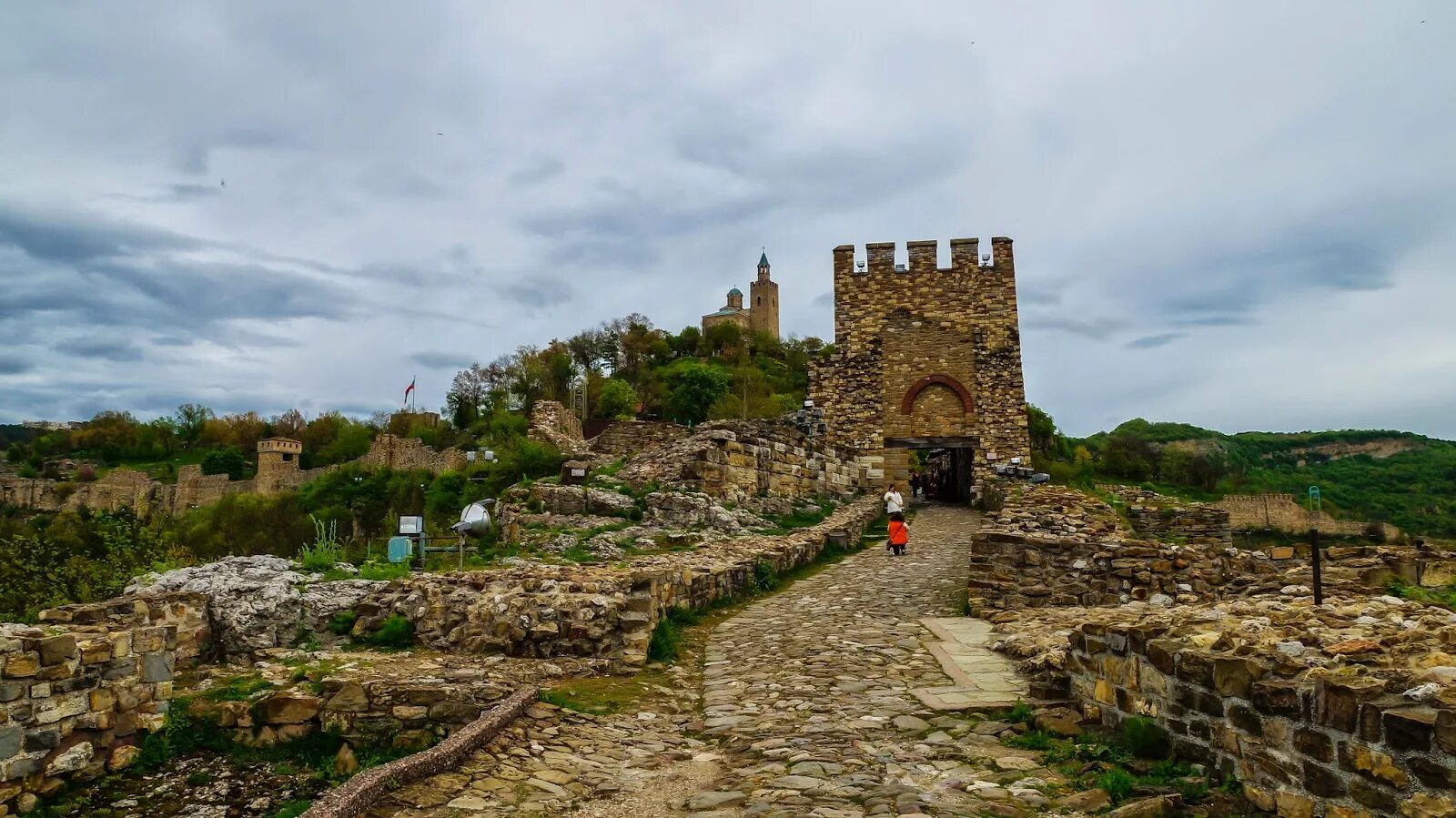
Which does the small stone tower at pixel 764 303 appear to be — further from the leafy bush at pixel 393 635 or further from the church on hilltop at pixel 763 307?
the leafy bush at pixel 393 635

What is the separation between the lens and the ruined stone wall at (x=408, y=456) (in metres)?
50.2

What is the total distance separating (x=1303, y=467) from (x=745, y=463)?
98.7 feet

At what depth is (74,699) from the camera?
5.43m

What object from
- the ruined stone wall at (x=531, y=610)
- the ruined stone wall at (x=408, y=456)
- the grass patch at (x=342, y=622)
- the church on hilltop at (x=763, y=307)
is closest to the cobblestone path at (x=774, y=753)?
the ruined stone wall at (x=531, y=610)

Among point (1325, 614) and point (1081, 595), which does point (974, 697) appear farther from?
point (1081, 595)

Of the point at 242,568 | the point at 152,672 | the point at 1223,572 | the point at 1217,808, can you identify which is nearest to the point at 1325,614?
the point at 1217,808

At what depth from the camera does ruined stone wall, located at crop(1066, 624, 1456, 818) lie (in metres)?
3.05

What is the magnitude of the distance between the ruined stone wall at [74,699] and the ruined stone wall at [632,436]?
19.5 meters

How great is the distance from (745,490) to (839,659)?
10.9 m

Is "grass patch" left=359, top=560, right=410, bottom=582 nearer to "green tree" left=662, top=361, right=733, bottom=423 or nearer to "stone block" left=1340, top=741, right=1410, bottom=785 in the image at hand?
"stone block" left=1340, top=741, right=1410, bottom=785

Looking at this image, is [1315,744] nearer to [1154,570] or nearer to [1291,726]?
[1291,726]

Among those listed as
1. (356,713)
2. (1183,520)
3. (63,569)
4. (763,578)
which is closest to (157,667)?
(356,713)

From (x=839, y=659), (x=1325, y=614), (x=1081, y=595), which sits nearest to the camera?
(x=1325, y=614)

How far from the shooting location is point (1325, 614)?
500 cm
